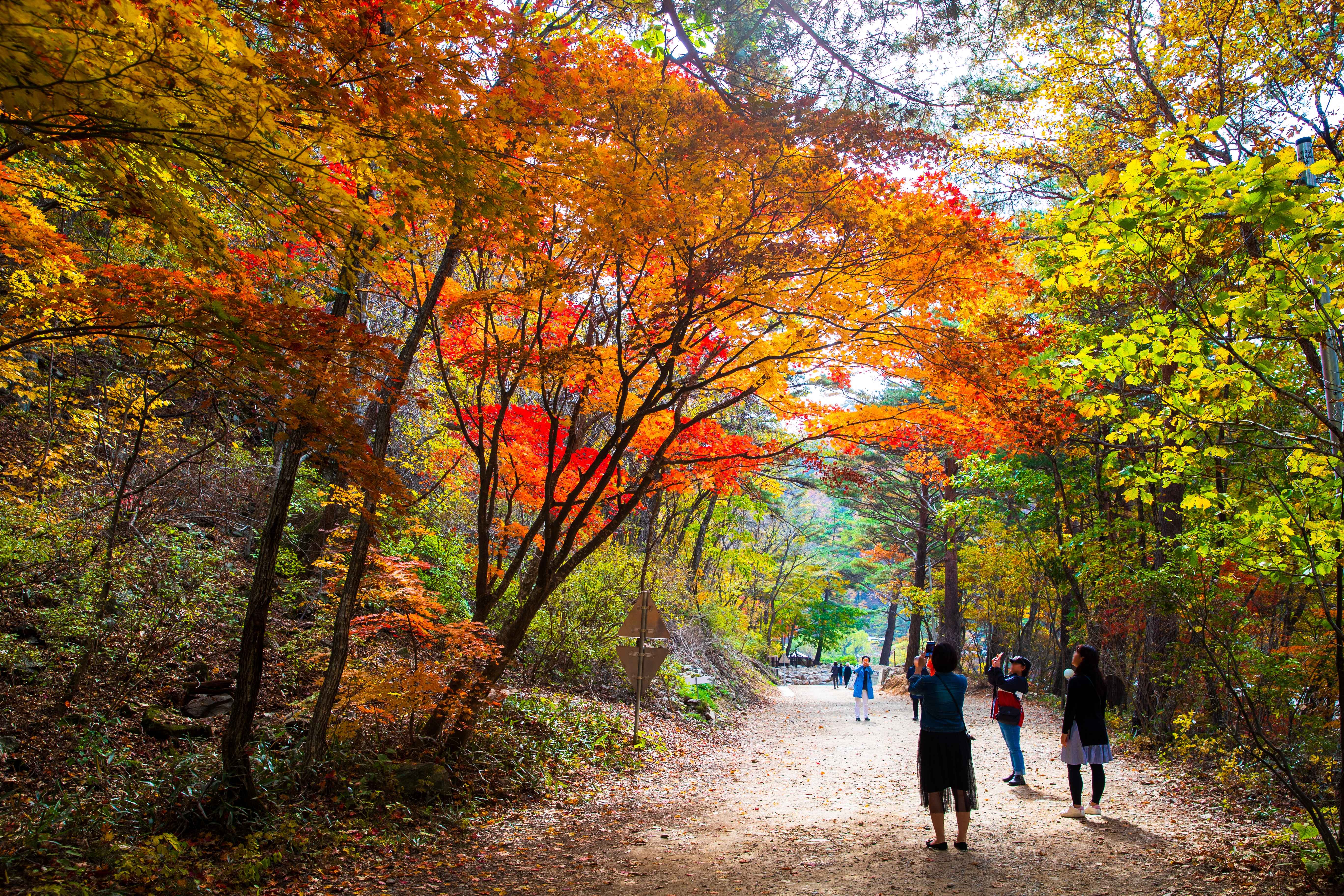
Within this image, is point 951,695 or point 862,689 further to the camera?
point 862,689

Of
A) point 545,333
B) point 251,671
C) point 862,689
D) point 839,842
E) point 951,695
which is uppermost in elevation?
point 545,333

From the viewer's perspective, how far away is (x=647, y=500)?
16.9m

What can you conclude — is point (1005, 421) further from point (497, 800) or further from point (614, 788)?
point (497, 800)

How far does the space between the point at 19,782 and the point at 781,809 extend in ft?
21.1

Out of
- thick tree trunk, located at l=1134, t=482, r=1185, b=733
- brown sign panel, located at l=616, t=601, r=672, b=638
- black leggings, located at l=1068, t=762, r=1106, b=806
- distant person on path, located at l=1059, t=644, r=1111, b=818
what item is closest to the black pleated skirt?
distant person on path, located at l=1059, t=644, r=1111, b=818

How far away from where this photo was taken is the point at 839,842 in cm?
589

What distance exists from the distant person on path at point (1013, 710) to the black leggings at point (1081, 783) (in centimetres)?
86

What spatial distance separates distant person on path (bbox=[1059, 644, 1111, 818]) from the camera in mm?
6176

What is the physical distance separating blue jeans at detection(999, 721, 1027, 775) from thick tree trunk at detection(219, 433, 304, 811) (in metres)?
6.85

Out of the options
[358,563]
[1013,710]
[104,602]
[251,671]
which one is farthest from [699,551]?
[251,671]

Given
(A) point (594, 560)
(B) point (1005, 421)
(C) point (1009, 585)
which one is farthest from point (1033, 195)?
(C) point (1009, 585)

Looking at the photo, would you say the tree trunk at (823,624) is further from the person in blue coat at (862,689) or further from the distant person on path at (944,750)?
the distant person on path at (944,750)

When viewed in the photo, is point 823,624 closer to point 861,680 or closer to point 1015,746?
point 861,680

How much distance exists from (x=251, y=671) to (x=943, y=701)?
523 centimetres
